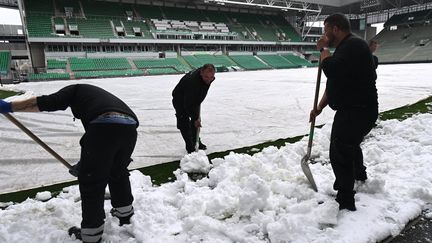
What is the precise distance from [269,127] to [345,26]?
3.36 meters

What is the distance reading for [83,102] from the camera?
1.92 m

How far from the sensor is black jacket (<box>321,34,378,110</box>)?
2.09 m

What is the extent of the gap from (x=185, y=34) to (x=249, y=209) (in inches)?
1289

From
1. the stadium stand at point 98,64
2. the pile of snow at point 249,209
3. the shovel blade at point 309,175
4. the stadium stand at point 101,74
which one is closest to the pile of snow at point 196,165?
the pile of snow at point 249,209

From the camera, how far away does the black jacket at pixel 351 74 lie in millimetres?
2092

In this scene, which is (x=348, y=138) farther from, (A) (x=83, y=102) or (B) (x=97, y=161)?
(A) (x=83, y=102)

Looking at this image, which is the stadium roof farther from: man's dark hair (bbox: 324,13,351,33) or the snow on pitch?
man's dark hair (bbox: 324,13,351,33)

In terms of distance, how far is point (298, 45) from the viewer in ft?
139

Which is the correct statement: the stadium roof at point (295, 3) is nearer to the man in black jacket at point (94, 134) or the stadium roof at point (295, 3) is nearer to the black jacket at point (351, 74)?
the black jacket at point (351, 74)

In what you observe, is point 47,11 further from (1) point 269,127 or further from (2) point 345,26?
(2) point 345,26

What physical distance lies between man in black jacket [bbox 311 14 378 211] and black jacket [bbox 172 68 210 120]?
1698mm

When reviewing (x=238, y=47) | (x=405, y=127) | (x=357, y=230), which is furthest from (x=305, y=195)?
(x=238, y=47)

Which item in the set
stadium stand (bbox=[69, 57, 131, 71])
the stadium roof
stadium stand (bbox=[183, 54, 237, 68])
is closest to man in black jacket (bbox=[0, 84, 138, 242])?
stadium stand (bbox=[69, 57, 131, 71])

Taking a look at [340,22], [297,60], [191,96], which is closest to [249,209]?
[340,22]
